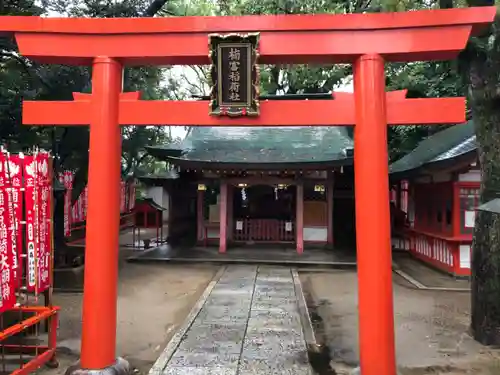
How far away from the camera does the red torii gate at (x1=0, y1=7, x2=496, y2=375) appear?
4.79 m

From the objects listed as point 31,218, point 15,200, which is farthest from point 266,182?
point 15,200

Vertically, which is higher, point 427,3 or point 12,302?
point 427,3

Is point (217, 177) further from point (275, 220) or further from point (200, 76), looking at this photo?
point (200, 76)

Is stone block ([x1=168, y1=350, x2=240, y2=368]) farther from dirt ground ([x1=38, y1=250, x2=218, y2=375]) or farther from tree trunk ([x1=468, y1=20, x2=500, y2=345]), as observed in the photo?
tree trunk ([x1=468, y1=20, x2=500, y2=345])

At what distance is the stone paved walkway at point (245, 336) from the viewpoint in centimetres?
538

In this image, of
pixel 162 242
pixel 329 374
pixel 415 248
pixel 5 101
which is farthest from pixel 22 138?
pixel 415 248

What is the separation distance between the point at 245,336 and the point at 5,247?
3662 millimetres

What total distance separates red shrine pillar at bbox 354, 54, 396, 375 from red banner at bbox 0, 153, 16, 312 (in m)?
4.00

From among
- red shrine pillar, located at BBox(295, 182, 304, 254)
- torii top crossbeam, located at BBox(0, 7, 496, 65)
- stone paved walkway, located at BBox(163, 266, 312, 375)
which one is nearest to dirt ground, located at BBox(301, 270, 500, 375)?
stone paved walkway, located at BBox(163, 266, 312, 375)

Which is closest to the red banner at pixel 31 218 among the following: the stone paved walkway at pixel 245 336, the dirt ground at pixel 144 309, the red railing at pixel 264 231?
the dirt ground at pixel 144 309

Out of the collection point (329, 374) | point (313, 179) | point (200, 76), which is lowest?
point (329, 374)

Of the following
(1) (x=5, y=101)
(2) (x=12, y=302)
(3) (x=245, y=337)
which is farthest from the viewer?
(1) (x=5, y=101)

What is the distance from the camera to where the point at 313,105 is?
498 centimetres

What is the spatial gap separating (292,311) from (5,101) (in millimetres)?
8945
